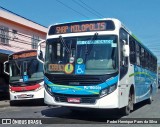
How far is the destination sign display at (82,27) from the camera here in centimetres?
1038

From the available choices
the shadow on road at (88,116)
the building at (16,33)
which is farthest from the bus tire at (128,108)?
the building at (16,33)

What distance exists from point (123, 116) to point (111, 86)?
200cm

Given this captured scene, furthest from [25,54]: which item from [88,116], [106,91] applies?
[106,91]

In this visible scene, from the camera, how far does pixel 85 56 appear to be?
398 inches

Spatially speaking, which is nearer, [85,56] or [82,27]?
[85,56]

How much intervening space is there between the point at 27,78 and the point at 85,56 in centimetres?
750

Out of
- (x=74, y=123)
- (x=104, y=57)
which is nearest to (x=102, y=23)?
(x=104, y=57)

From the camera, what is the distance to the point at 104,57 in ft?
32.8

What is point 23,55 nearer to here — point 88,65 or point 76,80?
point 76,80

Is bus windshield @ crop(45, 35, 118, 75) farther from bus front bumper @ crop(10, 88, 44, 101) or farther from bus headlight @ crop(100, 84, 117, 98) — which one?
bus front bumper @ crop(10, 88, 44, 101)

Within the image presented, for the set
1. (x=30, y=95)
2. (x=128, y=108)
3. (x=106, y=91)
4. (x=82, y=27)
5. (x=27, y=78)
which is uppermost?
(x=82, y=27)

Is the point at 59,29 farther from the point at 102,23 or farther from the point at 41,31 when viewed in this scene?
the point at 41,31

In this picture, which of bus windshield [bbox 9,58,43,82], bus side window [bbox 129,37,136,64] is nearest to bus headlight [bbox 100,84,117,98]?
bus side window [bbox 129,37,136,64]

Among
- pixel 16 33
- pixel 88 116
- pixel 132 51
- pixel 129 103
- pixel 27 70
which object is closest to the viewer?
pixel 88 116
